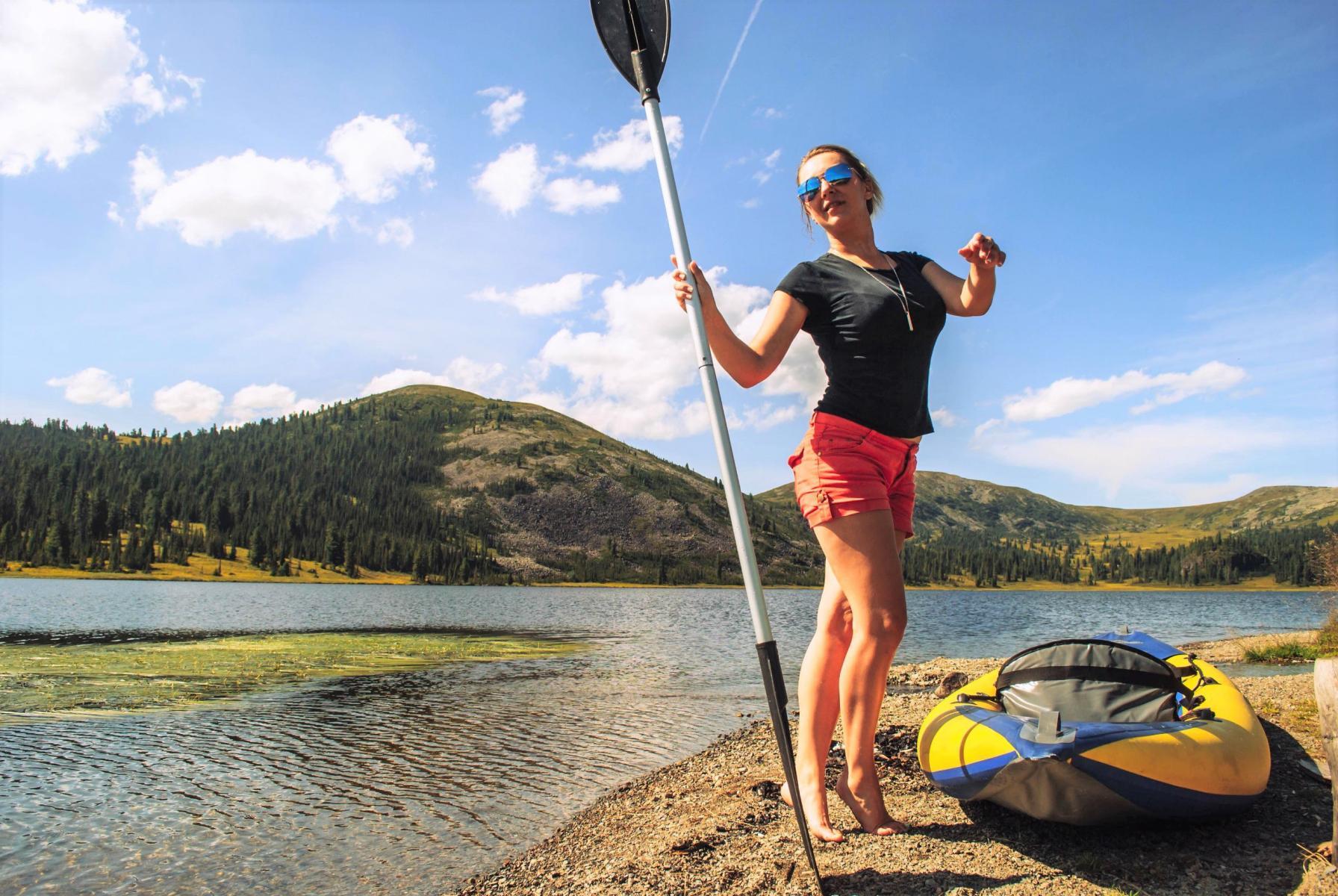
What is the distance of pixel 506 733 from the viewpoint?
38.9ft

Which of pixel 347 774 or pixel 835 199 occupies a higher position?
pixel 835 199

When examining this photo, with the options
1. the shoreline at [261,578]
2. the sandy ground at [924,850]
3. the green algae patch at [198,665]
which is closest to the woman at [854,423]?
the sandy ground at [924,850]

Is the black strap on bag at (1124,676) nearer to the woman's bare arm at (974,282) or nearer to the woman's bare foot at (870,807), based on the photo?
the woman's bare foot at (870,807)

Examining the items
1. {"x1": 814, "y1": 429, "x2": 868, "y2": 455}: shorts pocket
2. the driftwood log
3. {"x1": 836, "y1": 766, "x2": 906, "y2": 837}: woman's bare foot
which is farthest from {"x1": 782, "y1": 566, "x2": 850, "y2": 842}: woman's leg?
the driftwood log

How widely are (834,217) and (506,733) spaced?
10308 millimetres

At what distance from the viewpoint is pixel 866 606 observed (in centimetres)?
371

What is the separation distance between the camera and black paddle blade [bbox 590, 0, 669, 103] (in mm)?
4078

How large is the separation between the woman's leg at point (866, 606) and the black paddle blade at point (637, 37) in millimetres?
2571

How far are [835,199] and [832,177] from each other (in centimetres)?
12

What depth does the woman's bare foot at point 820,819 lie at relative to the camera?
387 cm

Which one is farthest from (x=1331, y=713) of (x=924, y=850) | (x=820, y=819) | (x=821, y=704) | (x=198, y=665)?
(x=198, y=665)

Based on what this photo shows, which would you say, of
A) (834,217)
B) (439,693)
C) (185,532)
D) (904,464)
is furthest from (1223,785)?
(185,532)

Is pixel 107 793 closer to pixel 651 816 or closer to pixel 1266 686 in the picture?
pixel 651 816

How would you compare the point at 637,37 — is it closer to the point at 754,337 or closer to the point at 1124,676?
the point at 754,337
